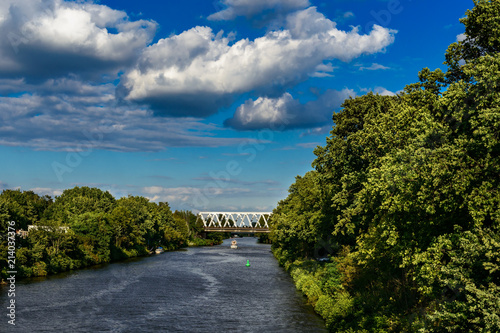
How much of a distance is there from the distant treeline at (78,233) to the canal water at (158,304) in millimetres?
4118

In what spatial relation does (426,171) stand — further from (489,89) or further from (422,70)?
(422,70)

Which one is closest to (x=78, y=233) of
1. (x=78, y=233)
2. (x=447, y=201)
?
(x=78, y=233)

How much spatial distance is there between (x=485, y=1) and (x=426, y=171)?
10874mm

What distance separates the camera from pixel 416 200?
22797 mm

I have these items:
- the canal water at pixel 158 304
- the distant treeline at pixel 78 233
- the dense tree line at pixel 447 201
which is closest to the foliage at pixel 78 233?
the distant treeline at pixel 78 233

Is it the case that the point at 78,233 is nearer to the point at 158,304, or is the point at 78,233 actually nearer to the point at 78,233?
the point at 78,233

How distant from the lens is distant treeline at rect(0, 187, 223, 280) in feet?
219

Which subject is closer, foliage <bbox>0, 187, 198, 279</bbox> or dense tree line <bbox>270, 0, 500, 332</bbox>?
dense tree line <bbox>270, 0, 500, 332</bbox>

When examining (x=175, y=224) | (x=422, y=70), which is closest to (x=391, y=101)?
(x=422, y=70)

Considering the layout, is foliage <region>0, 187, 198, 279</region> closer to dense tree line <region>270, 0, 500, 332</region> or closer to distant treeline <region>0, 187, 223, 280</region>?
distant treeline <region>0, 187, 223, 280</region>

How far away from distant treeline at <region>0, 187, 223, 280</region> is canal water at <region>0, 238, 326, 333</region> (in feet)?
13.5

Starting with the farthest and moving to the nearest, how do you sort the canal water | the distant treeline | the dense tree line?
the distant treeline < the canal water < the dense tree line

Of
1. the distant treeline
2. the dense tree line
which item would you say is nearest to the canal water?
the distant treeline

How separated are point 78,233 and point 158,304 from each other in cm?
4828
